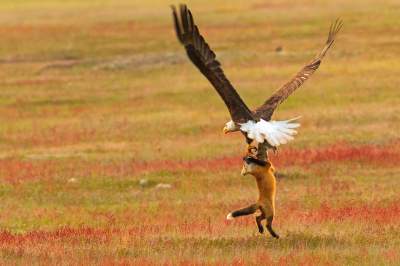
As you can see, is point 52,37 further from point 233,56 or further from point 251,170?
point 251,170

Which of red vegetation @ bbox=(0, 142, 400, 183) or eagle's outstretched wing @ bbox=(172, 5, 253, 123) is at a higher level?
eagle's outstretched wing @ bbox=(172, 5, 253, 123)

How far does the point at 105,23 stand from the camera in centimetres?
8225

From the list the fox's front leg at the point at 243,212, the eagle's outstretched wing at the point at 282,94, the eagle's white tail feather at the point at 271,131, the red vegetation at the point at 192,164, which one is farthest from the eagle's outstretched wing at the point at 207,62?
the red vegetation at the point at 192,164

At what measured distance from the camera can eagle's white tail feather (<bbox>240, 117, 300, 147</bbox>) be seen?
1262 cm

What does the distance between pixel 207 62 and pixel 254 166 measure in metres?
1.63

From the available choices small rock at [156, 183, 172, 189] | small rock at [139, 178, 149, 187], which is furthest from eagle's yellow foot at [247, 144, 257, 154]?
small rock at [139, 178, 149, 187]

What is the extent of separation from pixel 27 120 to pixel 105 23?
1802 inches

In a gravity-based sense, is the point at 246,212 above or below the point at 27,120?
below

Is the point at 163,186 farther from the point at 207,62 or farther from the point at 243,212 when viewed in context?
the point at 207,62

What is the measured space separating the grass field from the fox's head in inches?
35.3

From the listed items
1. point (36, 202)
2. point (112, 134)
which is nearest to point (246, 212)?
point (36, 202)

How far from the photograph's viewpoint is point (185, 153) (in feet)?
91.5

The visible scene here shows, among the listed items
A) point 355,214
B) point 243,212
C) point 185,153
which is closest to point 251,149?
point 243,212

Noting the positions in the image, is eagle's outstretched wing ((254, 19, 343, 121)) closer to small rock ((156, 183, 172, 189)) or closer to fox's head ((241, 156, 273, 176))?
fox's head ((241, 156, 273, 176))
